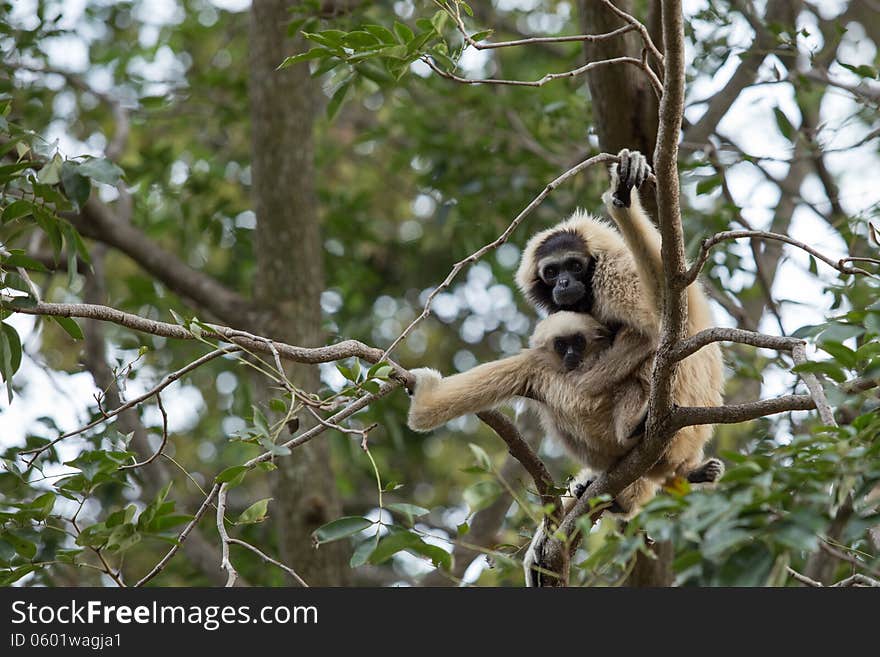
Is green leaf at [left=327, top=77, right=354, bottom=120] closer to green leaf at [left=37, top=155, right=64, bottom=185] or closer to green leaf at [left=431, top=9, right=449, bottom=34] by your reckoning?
→ green leaf at [left=431, top=9, right=449, bottom=34]

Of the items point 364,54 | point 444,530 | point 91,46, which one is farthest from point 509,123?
point 364,54

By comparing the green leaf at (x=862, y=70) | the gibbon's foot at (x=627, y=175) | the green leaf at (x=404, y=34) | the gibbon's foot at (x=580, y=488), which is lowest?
the gibbon's foot at (x=580, y=488)

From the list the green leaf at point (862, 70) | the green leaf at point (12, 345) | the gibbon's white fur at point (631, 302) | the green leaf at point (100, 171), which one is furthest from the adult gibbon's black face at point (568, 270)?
the green leaf at point (12, 345)

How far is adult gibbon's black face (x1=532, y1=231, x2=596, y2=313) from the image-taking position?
5320 mm

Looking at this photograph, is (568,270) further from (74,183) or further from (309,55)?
(74,183)

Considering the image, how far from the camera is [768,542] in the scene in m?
2.69

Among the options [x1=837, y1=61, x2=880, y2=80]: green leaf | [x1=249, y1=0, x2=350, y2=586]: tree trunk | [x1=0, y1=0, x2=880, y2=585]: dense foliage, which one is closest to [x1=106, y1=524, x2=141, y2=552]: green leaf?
[x1=0, y1=0, x2=880, y2=585]: dense foliage

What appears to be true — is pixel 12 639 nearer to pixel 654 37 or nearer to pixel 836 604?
pixel 836 604

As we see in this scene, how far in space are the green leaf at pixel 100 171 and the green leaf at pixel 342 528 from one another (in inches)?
71.3

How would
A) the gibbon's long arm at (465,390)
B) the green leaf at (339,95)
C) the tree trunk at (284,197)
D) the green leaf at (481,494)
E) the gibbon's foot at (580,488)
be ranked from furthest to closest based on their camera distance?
the tree trunk at (284,197)
the green leaf at (339,95)
the gibbon's foot at (580,488)
the gibbon's long arm at (465,390)
the green leaf at (481,494)

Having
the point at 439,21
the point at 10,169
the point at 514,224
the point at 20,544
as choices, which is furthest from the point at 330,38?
the point at 20,544

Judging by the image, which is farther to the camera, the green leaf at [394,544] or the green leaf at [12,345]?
the green leaf at [12,345]

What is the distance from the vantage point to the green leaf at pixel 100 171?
428 cm

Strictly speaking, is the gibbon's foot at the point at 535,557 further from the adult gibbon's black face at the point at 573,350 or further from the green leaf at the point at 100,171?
the green leaf at the point at 100,171
